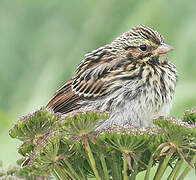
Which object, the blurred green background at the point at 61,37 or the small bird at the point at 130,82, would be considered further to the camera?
the blurred green background at the point at 61,37

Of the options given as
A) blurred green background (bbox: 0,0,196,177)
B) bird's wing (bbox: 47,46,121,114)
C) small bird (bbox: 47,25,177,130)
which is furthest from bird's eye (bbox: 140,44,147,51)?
blurred green background (bbox: 0,0,196,177)

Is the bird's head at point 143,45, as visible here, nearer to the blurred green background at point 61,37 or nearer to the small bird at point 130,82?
the small bird at point 130,82

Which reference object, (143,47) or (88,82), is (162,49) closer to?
(143,47)

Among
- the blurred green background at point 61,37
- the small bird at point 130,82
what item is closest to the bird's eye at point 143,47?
the small bird at point 130,82

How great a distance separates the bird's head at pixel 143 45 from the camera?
321 cm

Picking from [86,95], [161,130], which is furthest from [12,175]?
[86,95]

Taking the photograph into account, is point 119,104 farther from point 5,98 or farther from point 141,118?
point 5,98

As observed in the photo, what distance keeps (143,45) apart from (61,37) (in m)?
2.43

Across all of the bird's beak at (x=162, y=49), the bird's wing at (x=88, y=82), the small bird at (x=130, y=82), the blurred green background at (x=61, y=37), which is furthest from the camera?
the blurred green background at (x=61, y=37)

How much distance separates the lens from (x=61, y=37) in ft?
18.6

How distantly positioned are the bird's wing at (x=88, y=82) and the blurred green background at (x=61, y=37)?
87 centimetres

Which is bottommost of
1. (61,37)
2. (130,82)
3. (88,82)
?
(130,82)

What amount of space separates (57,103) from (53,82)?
1.62 m

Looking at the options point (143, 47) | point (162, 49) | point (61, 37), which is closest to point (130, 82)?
point (143, 47)
